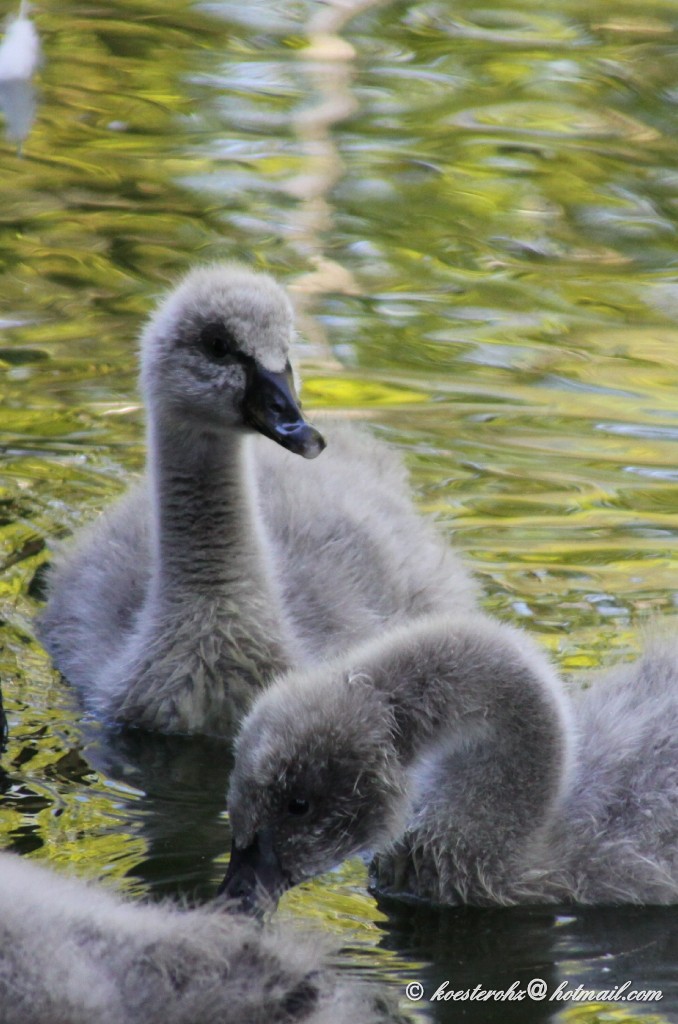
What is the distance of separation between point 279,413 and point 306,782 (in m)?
1.32

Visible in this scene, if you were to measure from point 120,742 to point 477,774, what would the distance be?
1.13 metres

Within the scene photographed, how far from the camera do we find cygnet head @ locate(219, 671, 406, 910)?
456cm

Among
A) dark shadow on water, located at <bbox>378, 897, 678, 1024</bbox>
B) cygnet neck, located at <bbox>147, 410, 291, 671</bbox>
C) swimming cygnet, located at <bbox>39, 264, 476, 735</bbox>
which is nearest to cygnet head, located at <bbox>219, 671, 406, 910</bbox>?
dark shadow on water, located at <bbox>378, 897, 678, 1024</bbox>

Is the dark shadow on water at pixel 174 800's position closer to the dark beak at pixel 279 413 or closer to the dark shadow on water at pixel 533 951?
the dark shadow on water at pixel 533 951

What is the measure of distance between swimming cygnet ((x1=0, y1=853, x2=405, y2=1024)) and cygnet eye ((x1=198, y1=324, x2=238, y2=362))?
80.7 inches

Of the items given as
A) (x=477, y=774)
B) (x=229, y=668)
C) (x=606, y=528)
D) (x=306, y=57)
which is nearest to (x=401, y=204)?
(x=306, y=57)

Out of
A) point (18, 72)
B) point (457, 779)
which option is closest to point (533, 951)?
point (457, 779)

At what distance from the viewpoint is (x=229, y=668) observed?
5.80 metres

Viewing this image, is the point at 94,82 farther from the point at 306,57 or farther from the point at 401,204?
the point at 401,204

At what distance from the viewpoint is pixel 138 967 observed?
152 inches

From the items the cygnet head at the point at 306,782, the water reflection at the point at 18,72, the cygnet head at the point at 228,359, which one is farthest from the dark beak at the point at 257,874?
the water reflection at the point at 18,72

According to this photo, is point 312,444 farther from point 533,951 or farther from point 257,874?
point 533,951

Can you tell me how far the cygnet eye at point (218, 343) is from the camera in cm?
576

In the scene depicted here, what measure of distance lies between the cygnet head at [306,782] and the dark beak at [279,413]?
996 millimetres
